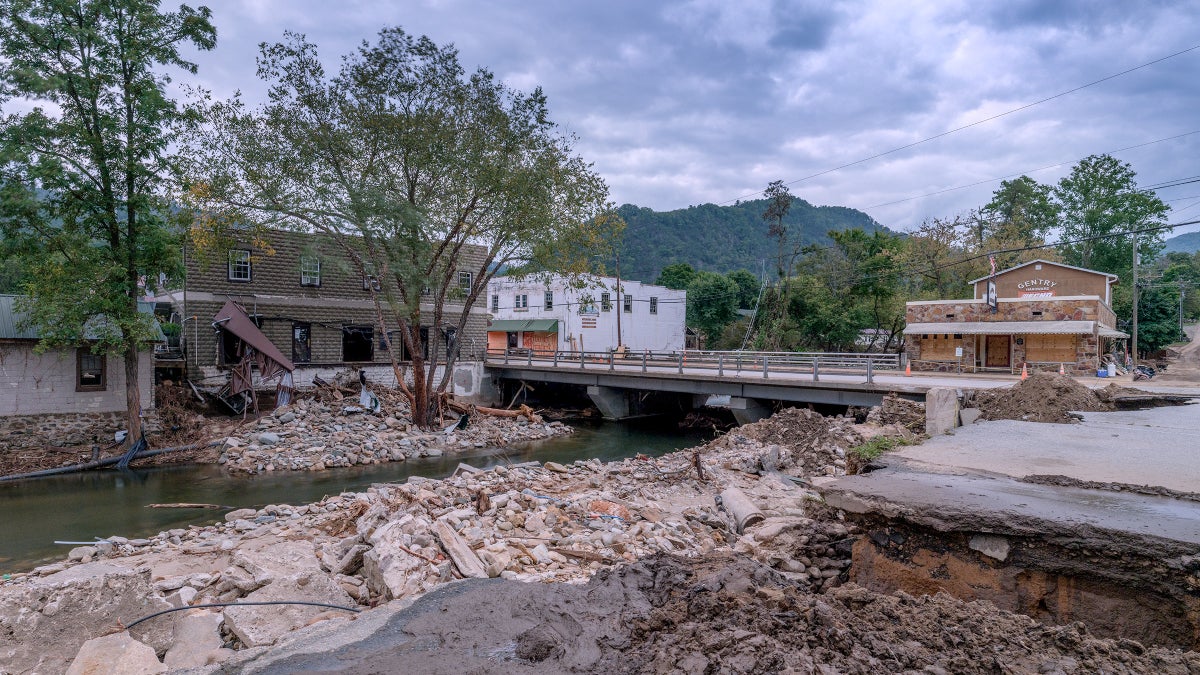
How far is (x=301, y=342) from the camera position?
25.9 m

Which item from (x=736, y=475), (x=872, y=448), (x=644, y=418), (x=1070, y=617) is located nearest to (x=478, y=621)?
(x=1070, y=617)

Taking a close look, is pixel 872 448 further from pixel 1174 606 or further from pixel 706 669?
pixel 706 669

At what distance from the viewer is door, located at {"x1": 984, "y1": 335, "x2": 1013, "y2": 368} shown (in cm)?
2588

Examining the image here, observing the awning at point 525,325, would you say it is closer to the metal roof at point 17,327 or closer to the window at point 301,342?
the window at point 301,342

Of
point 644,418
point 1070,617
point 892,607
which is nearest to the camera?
point 892,607

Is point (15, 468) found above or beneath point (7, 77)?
beneath

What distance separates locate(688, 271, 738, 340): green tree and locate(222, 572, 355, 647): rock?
45.2 meters

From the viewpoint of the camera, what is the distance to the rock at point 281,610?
4.70 metres

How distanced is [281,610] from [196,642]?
645 mm

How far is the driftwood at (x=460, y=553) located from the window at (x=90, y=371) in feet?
60.0

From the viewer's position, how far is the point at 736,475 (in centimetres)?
1215

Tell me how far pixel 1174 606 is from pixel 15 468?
75.5 ft

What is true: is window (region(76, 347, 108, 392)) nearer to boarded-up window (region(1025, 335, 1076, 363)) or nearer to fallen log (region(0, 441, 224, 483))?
fallen log (region(0, 441, 224, 483))

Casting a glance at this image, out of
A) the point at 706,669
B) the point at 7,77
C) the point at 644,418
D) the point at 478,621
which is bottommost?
the point at 644,418
